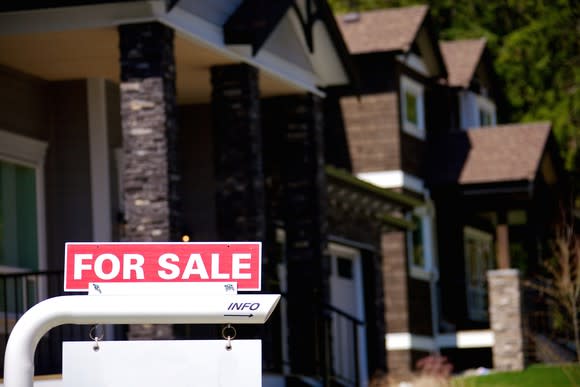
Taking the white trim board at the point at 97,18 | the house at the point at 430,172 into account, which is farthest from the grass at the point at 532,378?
the white trim board at the point at 97,18

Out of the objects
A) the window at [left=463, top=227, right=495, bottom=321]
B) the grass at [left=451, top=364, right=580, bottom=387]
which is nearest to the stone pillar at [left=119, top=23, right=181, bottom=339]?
the grass at [left=451, top=364, right=580, bottom=387]

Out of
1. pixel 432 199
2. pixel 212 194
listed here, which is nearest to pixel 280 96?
pixel 212 194

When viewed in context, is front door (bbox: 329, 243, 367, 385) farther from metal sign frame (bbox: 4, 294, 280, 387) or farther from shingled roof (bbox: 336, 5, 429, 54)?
metal sign frame (bbox: 4, 294, 280, 387)

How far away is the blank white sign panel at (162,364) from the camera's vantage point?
668 cm

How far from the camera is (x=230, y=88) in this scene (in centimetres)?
1825

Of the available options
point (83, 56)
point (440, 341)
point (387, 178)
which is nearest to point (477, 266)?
point (440, 341)

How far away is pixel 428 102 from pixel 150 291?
27.5 meters

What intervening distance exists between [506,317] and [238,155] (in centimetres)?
1216

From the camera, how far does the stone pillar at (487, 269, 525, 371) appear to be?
93.5ft

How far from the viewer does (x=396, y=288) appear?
97.2 feet

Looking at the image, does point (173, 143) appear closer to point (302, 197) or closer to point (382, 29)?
point (302, 197)

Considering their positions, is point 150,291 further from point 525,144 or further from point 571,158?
point 571,158

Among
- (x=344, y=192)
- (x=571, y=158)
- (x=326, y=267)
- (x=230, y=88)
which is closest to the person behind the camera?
(x=230, y=88)

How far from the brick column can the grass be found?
2867 millimetres
